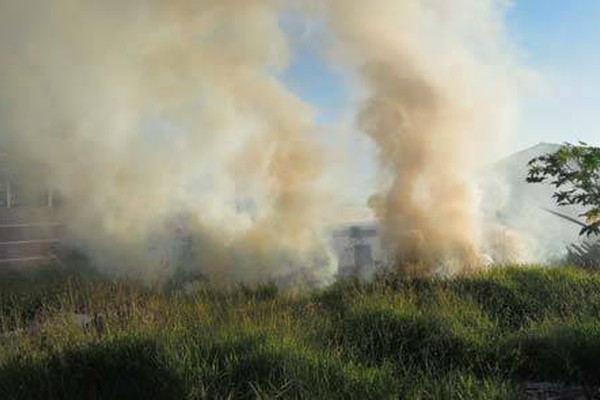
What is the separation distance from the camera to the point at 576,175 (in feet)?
29.0

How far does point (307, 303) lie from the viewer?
904 cm

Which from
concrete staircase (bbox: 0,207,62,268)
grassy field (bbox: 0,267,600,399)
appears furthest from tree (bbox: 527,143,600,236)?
concrete staircase (bbox: 0,207,62,268)

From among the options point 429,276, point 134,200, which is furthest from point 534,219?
point 134,200

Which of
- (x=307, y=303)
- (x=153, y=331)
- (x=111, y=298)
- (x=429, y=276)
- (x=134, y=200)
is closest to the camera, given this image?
(x=153, y=331)

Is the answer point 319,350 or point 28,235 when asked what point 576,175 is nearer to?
point 319,350

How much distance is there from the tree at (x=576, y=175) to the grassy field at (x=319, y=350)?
1165 mm

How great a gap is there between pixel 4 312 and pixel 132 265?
5.50m

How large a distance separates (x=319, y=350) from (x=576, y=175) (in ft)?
17.2

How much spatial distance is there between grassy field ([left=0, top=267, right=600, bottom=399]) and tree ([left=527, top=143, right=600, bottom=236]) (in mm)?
1165

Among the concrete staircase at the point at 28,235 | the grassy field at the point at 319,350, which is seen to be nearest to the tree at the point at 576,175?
the grassy field at the point at 319,350

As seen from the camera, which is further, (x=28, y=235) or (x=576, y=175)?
(x=28, y=235)

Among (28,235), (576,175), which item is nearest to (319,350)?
(576,175)

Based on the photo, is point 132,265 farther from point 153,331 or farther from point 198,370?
point 198,370

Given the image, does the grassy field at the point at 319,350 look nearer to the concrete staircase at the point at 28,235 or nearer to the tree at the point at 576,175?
the tree at the point at 576,175
